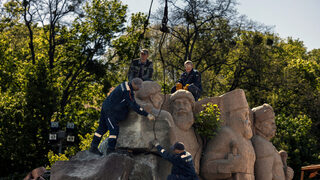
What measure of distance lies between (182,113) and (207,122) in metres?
0.70

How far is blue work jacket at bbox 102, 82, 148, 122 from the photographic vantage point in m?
9.31

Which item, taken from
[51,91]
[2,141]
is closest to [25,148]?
[2,141]

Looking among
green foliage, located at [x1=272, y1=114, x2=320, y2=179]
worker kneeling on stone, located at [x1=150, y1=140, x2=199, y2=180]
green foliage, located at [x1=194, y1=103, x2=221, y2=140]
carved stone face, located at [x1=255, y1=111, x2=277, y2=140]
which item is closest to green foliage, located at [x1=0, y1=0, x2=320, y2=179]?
green foliage, located at [x1=272, y1=114, x2=320, y2=179]

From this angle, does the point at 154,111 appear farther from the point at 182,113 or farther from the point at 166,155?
the point at 166,155

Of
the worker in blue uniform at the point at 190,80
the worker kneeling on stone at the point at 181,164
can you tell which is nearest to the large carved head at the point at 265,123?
the worker in blue uniform at the point at 190,80

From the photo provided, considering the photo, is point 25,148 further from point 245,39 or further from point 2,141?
point 245,39

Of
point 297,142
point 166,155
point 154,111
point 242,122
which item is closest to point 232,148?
point 242,122

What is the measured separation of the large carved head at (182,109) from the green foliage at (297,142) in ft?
38.3

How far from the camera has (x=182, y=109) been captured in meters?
10.3

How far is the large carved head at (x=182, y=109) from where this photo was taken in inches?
401

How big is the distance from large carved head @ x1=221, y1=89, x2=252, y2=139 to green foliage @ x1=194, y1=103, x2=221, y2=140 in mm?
520

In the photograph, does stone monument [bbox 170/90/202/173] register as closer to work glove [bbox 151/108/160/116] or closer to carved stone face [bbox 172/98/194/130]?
carved stone face [bbox 172/98/194/130]

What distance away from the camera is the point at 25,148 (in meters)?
20.0

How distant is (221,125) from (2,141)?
12527 millimetres
